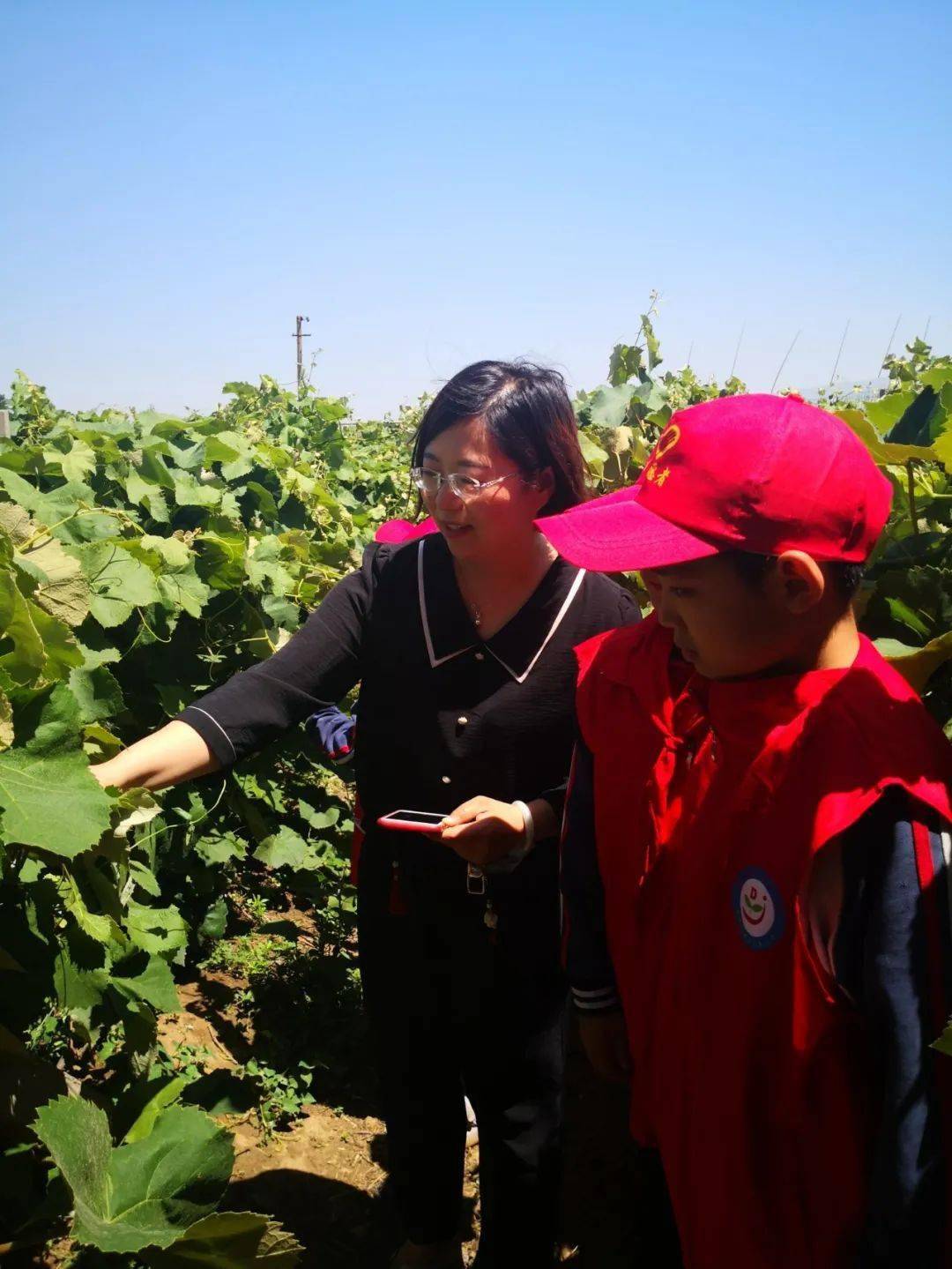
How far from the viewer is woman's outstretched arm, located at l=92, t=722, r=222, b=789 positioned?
72.9 inches

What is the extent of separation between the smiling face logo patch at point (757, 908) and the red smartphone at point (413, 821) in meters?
0.68

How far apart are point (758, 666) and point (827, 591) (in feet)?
0.43

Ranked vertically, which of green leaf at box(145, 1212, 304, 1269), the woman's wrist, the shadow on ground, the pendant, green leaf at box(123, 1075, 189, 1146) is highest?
the woman's wrist

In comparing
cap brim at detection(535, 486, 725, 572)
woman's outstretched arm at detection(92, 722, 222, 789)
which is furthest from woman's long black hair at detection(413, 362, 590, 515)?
woman's outstretched arm at detection(92, 722, 222, 789)

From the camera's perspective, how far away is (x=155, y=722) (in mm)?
3131

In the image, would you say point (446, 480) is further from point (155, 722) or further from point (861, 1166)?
point (155, 722)

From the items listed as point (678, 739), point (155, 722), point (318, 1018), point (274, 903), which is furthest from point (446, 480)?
point (274, 903)

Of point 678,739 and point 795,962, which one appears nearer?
point 795,962

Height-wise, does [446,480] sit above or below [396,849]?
above

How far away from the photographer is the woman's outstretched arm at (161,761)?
1.85 metres

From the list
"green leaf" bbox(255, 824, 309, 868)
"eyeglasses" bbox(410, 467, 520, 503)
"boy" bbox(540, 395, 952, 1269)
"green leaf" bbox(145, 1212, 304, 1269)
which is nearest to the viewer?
"boy" bbox(540, 395, 952, 1269)

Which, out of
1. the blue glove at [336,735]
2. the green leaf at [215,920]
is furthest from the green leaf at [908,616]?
the green leaf at [215,920]

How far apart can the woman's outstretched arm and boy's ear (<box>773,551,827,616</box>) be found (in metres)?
1.08

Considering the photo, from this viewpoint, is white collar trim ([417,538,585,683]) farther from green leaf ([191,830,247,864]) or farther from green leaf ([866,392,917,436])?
green leaf ([191,830,247,864])
